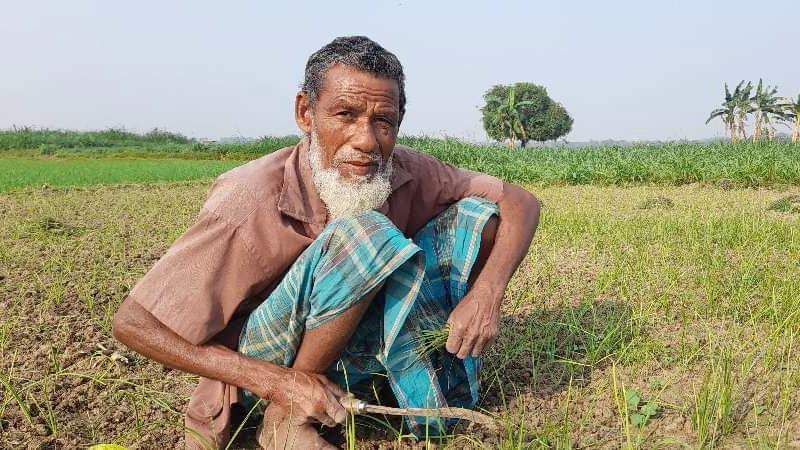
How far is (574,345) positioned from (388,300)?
115cm

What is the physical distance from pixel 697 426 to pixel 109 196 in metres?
8.41

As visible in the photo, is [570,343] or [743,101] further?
[743,101]

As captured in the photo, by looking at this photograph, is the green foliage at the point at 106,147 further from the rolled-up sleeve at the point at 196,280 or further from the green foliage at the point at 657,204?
the rolled-up sleeve at the point at 196,280

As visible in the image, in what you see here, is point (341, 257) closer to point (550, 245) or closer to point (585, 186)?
A: point (550, 245)

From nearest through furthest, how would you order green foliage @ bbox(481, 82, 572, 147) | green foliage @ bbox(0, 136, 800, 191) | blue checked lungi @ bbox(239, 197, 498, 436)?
blue checked lungi @ bbox(239, 197, 498, 436)
green foliage @ bbox(0, 136, 800, 191)
green foliage @ bbox(481, 82, 572, 147)

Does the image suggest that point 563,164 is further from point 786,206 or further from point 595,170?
point 786,206

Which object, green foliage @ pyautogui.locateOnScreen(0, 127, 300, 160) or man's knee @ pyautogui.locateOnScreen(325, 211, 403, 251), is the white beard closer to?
man's knee @ pyautogui.locateOnScreen(325, 211, 403, 251)

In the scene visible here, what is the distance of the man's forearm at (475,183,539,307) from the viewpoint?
192cm

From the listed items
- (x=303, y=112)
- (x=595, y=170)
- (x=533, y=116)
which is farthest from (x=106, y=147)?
(x=533, y=116)

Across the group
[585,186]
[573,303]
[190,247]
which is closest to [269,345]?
[190,247]

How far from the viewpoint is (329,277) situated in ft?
5.20

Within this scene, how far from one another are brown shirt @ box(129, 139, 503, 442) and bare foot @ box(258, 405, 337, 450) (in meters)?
0.15

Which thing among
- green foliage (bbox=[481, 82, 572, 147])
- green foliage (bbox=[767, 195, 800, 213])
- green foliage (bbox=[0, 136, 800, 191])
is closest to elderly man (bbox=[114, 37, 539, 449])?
green foliage (bbox=[767, 195, 800, 213])

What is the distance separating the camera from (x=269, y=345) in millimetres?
1724
